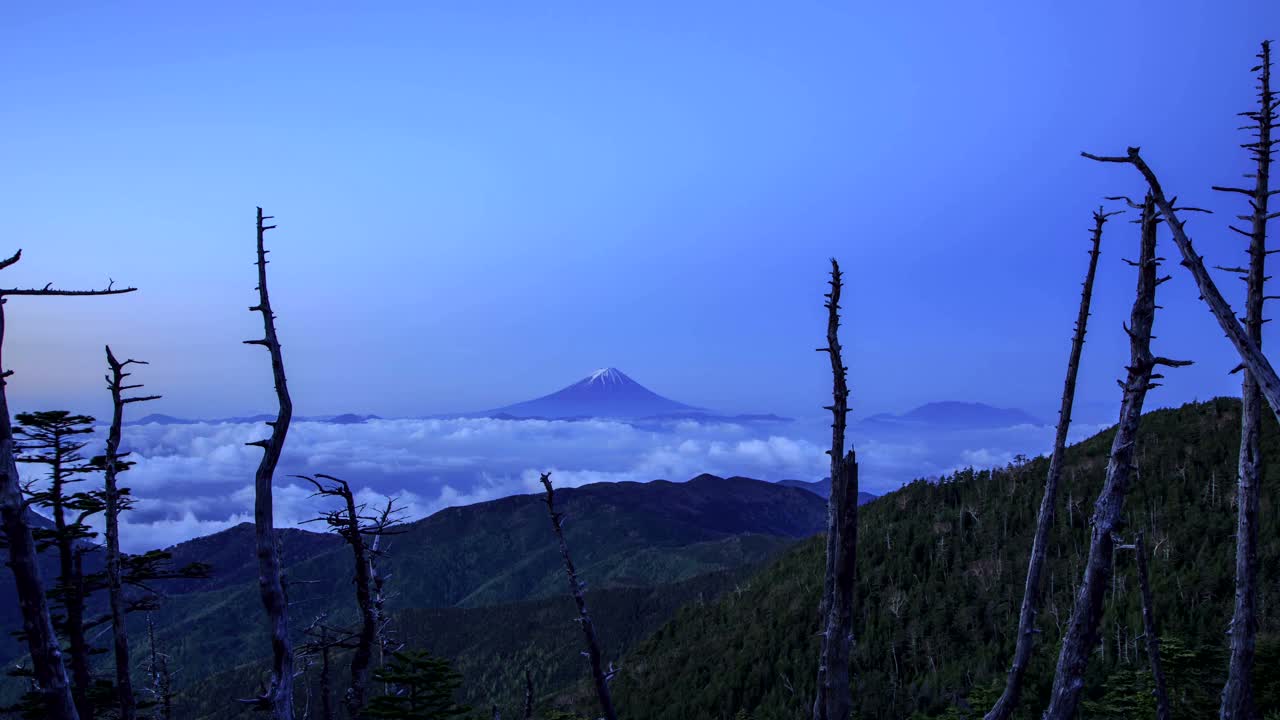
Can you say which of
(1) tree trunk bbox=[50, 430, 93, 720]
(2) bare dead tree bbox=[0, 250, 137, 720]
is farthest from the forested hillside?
(1) tree trunk bbox=[50, 430, 93, 720]

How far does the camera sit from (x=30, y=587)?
9383 millimetres

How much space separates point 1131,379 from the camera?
11109 millimetres

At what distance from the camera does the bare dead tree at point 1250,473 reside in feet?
44.8

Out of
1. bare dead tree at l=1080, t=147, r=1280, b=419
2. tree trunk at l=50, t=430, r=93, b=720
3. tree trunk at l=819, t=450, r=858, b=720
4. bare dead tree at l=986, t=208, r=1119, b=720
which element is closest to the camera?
bare dead tree at l=1080, t=147, r=1280, b=419

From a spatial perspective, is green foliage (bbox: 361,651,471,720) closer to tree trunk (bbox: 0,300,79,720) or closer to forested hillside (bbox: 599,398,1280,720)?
tree trunk (bbox: 0,300,79,720)

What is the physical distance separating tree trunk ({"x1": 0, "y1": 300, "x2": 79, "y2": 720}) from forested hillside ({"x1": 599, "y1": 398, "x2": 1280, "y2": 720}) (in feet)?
67.7

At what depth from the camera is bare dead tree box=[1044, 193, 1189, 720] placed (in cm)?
1059

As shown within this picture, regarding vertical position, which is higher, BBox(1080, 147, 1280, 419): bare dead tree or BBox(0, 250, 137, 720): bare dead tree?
BBox(1080, 147, 1280, 419): bare dead tree

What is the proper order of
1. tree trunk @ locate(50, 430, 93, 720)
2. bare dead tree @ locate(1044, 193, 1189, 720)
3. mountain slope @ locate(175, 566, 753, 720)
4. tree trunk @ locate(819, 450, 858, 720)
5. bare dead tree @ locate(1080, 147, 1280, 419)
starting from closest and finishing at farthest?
bare dead tree @ locate(1080, 147, 1280, 419) → bare dead tree @ locate(1044, 193, 1189, 720) → tree trunk @ locate(819, 450, 858, 720) → tree trunk @ locate(50, 430, 93, 720) → mountain slope @ locate(175, 566, 753, 720)

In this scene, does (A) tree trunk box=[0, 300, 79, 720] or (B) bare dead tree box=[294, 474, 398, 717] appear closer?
(A) tree trunk box=[0, 300, 79, 720]

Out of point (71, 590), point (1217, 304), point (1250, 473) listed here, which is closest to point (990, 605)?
point (1250, 473)

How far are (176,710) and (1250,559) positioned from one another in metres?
143

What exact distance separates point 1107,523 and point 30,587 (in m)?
13.7

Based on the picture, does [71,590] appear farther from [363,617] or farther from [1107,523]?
[1107,523]
